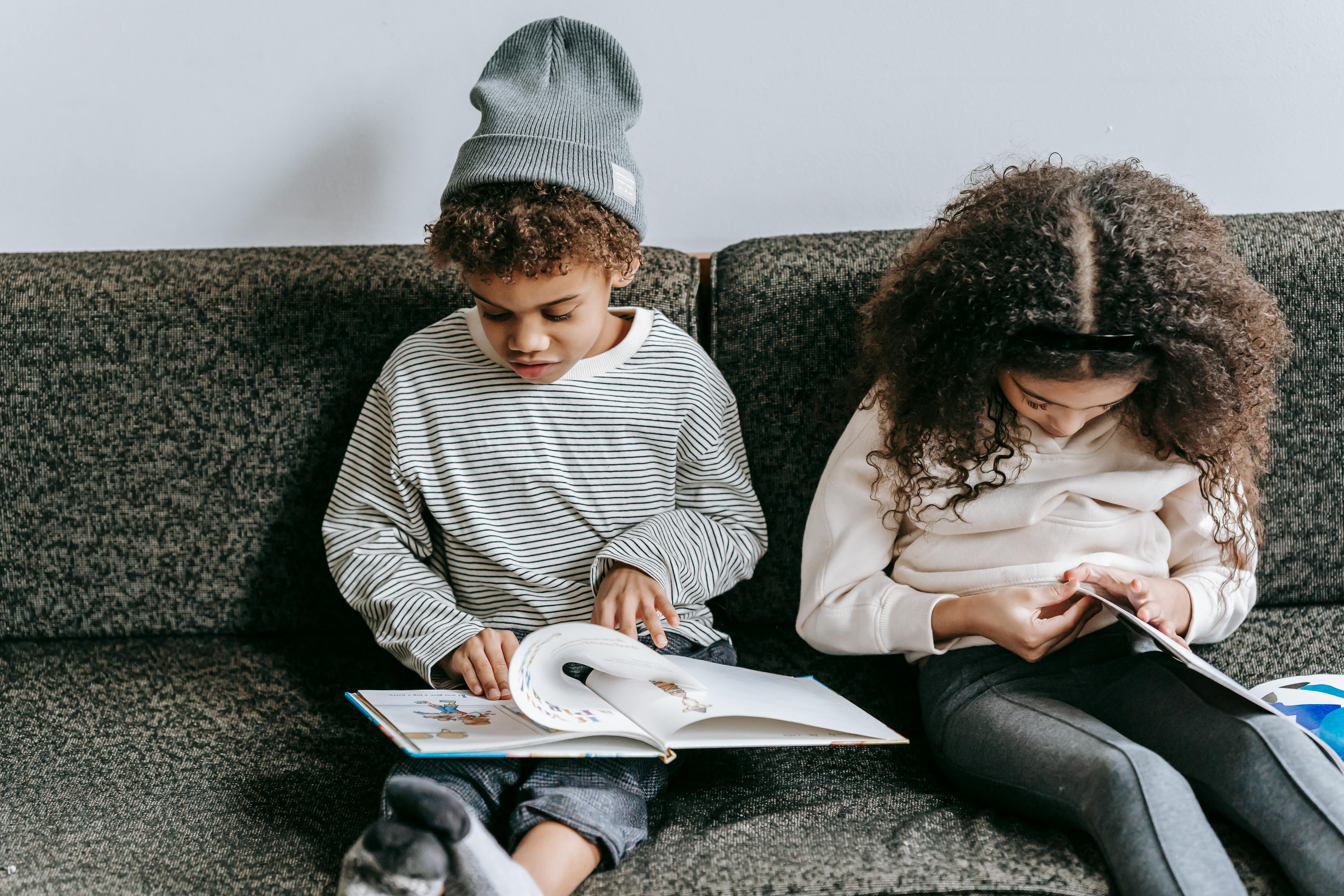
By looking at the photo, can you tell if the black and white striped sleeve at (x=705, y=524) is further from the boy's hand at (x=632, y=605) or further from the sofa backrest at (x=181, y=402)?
the sofa backrest at (x=181, y=402)

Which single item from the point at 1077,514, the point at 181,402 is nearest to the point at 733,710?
the point at 1077,514

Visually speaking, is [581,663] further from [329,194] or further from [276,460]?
[329,194]

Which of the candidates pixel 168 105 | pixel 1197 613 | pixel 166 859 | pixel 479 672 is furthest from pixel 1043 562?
pixel 168 105

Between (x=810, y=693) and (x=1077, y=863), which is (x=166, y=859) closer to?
(x=810, y=693)

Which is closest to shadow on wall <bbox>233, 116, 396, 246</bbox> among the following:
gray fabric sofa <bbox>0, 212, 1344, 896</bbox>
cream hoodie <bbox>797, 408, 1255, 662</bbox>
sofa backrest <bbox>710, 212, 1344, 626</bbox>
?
gray fabric sofa <bbox>0, 212, 1344, 896</bbox>

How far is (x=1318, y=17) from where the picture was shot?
4.01 ft

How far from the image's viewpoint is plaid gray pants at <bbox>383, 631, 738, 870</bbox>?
32.7 inches

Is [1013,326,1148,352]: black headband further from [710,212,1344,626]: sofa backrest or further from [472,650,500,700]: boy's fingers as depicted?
[472,650,500,700]: boy's fingers

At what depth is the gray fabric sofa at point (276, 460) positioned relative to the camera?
1119 mm

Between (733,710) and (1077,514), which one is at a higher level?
(1077,514)

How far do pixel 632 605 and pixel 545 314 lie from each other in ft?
1.01

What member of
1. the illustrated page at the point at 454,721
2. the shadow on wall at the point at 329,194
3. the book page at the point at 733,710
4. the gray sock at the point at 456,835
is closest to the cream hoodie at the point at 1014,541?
the book page at the point at 733,710

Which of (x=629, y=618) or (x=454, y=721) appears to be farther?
(x=629, y=618)

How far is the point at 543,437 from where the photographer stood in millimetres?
1096
